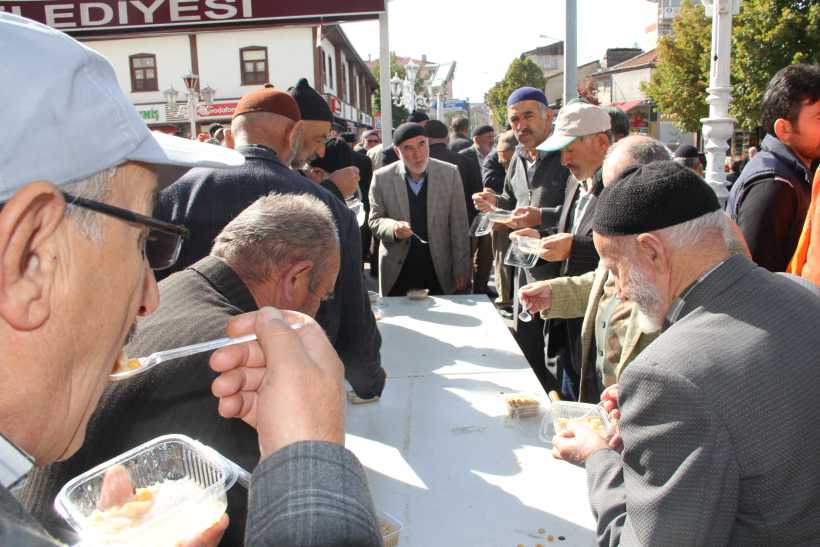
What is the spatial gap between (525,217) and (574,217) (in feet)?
1.44

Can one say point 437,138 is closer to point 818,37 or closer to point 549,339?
point 549,339

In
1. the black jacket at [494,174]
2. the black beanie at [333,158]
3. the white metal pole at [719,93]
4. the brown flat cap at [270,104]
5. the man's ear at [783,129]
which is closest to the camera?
the brown flat cap at [270,104]

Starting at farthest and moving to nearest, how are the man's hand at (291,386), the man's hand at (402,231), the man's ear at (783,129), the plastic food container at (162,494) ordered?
the man's hand at (402,231) → the man's ear at (783,129) → the plastic food container at (162,494) → the man's hand at (291,386)

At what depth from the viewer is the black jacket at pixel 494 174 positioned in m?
7.06

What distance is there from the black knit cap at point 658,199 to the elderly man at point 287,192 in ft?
3.77

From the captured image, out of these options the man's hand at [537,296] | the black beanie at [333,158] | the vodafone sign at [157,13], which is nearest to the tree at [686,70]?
the vodafone sign at [157,13]

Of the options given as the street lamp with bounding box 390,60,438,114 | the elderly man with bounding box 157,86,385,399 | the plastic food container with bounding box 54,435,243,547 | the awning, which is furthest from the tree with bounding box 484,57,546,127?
the plastic food container with bounding box 54,435,243,547

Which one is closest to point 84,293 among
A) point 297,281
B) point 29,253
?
point 29,253

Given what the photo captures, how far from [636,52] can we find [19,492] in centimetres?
6251

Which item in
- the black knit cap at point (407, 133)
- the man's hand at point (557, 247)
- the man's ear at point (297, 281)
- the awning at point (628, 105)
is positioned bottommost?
the man's hand at point (557, 247)

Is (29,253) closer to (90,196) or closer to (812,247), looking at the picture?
(90,196)

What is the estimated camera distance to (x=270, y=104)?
2.94 metres

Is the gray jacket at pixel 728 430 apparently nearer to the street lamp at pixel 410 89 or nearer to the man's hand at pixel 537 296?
the man's hand at pixel 537 296

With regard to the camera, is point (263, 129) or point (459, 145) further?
point (459, 145)
